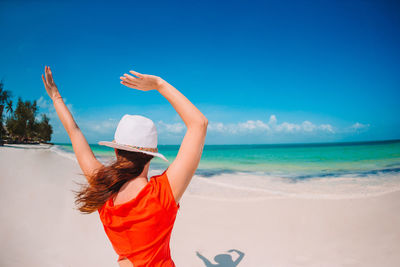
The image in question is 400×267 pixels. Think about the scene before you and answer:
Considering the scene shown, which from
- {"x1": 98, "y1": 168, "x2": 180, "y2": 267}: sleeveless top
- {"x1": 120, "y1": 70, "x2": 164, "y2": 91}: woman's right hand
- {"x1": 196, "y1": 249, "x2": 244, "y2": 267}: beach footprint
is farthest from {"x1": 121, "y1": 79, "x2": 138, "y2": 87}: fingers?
{"x1": 196, "y1": 249, "x2": 244, "y2": 267}: beach footprint

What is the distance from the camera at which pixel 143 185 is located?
1.12m

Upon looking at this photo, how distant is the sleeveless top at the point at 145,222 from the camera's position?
41.0 inches

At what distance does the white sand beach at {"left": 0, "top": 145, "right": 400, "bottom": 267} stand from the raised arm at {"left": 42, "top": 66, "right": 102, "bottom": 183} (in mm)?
2701

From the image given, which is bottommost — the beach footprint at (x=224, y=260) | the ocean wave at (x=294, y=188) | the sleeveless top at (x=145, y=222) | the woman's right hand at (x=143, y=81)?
the beach footprint at (x=224, y=260)

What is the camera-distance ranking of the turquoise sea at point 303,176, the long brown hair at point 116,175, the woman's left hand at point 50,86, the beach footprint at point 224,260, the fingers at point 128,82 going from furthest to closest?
the turquoise sea at point 303,176 < the beach footprint at point 224,260 < the woman's left hand at point 50,86 < the fingers at point 128,82 < the long brown hair at point 116,175

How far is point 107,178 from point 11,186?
7628mm

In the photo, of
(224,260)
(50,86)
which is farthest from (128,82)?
(224,260)

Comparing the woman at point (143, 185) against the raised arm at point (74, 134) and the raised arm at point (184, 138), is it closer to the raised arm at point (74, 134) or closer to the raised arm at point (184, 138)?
the raised arm at point (184, 138)

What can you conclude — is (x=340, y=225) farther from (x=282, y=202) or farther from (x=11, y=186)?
(x=11, y=186)

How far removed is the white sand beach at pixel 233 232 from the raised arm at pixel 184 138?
321 centimetres

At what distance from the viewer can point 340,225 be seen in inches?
196

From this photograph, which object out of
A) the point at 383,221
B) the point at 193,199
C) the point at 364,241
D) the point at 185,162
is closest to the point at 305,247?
the point at 364,241

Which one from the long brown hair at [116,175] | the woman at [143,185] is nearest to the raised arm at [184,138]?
the woman at [143,185]

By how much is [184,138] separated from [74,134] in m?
0.85
